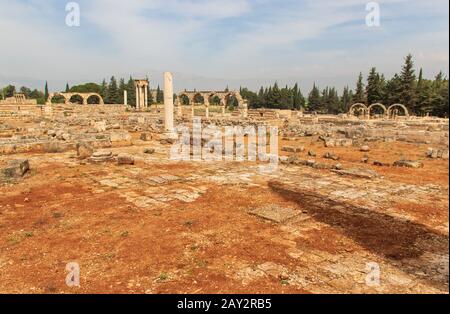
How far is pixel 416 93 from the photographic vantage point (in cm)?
4688

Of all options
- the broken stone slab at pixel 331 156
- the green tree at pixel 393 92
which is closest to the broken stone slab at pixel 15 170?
the broken stone slab at pixel 331 156

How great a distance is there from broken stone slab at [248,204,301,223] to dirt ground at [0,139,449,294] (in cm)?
16

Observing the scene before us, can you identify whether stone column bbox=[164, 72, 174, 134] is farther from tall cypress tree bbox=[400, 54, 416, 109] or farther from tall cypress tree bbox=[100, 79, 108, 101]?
tall cypress tree bbox=[100, 79, 108, 101]

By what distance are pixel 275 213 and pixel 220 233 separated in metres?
1.67

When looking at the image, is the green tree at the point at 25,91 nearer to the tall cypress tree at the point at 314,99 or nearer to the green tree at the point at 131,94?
the green tree at the point at 131,94

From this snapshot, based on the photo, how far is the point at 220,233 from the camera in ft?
21.7

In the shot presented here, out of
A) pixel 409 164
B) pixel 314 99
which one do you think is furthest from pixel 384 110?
pixel 409 164

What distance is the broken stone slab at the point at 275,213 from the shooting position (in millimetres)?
7371

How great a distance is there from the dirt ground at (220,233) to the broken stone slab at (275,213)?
0.54 ft

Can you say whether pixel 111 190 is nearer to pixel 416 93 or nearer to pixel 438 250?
pixel 438 250

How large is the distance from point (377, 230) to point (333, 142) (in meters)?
15.0

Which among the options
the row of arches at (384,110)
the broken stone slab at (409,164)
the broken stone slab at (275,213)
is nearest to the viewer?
the broken stone slab at (275,213)

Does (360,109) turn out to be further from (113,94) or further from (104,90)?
(104,90)
